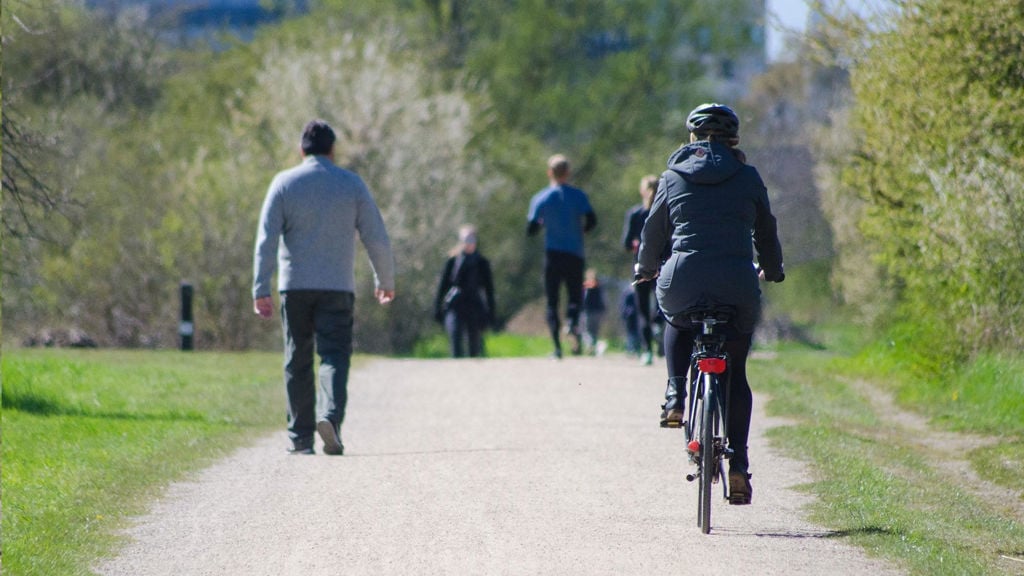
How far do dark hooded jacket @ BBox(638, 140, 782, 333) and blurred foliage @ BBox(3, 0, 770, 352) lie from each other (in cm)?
1113

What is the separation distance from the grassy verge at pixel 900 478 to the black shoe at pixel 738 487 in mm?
443

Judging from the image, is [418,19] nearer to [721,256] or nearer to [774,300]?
[774,300]

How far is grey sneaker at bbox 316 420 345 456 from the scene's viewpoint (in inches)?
392

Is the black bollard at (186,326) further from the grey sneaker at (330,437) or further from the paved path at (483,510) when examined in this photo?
the grey sneaker at (330,437)

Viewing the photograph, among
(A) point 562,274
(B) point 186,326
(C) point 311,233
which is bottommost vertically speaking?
(B) point 186,326

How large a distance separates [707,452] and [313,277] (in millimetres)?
3751

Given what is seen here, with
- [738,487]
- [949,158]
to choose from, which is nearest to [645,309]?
[949,158]

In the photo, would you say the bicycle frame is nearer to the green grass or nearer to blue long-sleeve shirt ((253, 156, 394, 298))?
the green grass

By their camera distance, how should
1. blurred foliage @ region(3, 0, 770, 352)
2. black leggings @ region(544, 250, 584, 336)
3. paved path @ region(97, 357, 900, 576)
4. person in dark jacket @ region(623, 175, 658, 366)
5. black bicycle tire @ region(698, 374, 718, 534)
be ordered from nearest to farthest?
paved path @ region(97, 357, 900, 576)
black bicycle tire @ region(698, 374, 718, 534)
person in dark jacket @ region(623, 175, 658, 366)
black leggings @ region(544, 250, 584, 336)
blurred foliage @ region(3, 0, 770, 352)

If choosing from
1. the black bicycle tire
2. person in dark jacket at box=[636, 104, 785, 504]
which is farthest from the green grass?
person in dark jacket at box=[636, 104, 785, 504]

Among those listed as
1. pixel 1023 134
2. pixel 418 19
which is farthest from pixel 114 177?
pixel 1023 134

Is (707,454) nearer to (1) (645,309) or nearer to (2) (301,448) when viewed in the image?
(2) (301,448)

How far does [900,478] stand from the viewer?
911 centimetres

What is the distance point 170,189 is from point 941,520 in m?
22.2
